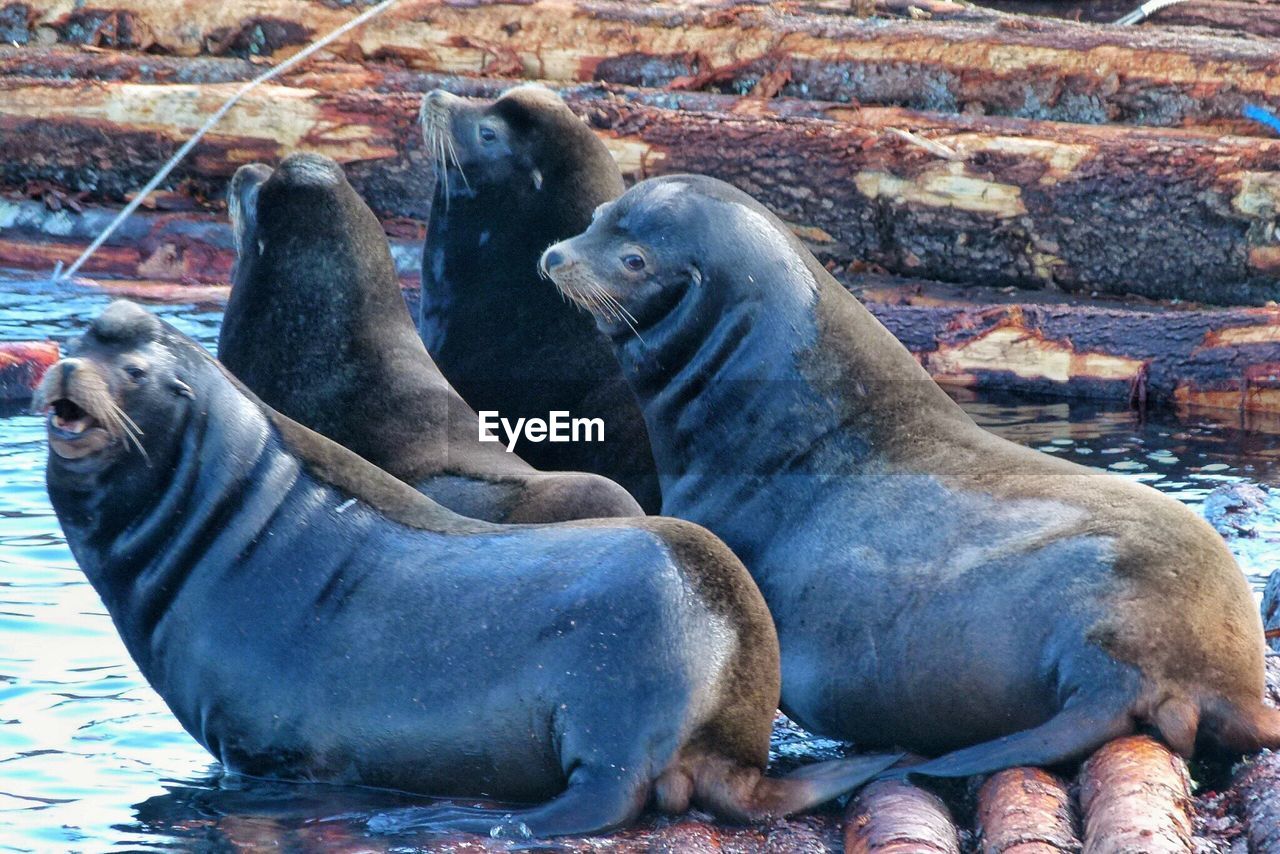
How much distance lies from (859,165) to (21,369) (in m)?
5.53

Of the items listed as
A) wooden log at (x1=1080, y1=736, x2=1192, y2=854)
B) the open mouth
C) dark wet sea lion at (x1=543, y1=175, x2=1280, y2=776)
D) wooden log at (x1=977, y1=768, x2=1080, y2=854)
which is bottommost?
wooden log at (x1=977, y1=768, x2=1080, y2=854)

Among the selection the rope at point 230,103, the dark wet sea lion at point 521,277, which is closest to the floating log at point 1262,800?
the dark wet sea lion at point 521,277

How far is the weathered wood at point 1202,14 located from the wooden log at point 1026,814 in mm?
10764

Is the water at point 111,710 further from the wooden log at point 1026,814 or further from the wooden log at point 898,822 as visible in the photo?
the wooden log at point 1026,814

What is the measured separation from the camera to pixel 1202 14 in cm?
1602

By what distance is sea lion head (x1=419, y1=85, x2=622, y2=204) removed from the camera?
8.80 metres

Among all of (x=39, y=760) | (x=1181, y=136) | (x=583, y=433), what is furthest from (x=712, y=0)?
(x=39, y=760)

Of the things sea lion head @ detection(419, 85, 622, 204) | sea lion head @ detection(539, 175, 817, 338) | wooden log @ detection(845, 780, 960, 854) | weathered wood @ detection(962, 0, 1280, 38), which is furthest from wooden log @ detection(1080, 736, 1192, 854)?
weathered wood @ detection(962, 0, 1280, 38)

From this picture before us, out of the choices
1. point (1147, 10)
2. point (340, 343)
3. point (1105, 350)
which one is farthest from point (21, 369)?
point (1147, 10)

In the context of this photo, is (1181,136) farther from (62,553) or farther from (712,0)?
(62,553)

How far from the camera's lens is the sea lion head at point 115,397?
5.39 metres

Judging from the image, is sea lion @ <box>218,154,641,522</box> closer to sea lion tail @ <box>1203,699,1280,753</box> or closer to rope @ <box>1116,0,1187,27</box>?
sea lion tail @ <box>1203,699,1280,753</box>

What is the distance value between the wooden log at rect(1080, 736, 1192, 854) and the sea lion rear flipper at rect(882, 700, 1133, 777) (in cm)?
5

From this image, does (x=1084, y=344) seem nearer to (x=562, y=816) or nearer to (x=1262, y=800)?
(x=1262, y=800)
